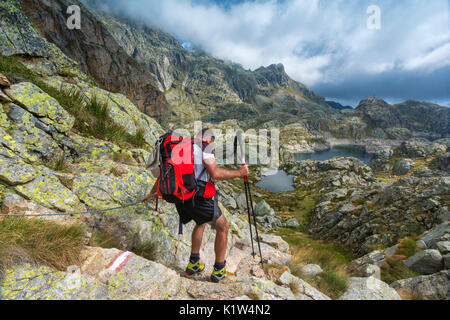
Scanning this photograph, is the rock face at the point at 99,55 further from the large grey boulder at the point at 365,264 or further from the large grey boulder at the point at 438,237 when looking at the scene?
the large grey boulder at the point at 438,237

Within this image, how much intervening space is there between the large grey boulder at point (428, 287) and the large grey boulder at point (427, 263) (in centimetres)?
280

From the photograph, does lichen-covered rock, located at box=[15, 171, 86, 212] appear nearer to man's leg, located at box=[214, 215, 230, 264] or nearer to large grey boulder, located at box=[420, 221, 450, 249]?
man's leg, located at box=[214, 215, 230, 264]

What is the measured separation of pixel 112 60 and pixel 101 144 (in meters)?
52.9

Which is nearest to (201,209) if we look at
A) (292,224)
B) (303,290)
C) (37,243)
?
(37,243)

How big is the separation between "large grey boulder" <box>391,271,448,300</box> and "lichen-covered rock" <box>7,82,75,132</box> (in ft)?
42.6

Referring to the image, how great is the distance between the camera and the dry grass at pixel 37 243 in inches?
119

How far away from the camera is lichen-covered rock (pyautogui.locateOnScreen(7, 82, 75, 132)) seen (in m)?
5.94

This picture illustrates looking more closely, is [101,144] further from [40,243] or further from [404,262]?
[404,262]

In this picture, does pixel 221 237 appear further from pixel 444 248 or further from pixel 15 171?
pixel 444 248

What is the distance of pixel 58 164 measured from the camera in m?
5.63

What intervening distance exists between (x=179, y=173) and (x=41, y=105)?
19.7 feet

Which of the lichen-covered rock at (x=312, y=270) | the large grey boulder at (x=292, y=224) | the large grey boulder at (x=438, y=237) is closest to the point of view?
the lichen-covered rock at (x=312, y=270)

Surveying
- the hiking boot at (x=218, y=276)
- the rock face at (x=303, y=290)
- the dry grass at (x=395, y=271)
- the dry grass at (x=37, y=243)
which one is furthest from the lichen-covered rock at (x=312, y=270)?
the dry grass at (x=37, y=243)
